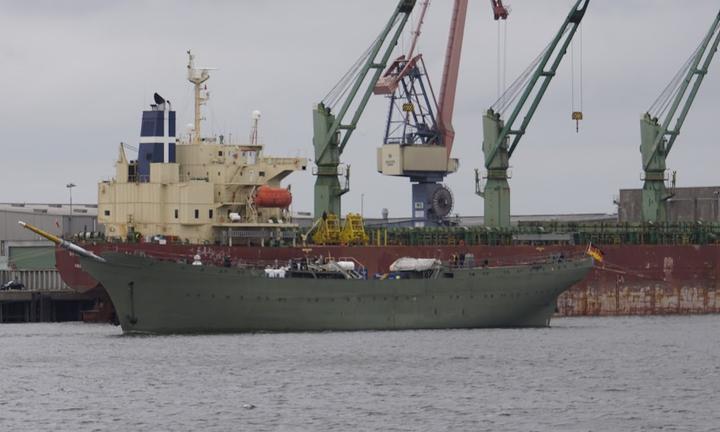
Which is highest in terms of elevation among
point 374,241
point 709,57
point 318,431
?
point 709,57

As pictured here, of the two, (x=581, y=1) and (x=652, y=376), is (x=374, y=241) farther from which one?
(x=652, y=376)

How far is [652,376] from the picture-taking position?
57.0 meters

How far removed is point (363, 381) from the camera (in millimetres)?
55281

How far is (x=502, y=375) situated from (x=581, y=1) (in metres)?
44.3

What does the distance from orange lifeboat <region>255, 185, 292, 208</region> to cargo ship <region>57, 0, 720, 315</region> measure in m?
0.04

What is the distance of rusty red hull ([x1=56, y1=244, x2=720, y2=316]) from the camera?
271ft

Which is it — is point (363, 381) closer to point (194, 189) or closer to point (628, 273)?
point (194, 189)

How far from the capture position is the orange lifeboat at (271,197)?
77.6 meters

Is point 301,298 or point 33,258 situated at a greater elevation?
point 33,258

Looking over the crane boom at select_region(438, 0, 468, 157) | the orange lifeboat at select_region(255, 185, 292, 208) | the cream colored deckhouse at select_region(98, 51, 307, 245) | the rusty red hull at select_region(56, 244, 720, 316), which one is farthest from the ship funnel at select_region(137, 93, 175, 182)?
the crane boom at select_region(438, 0, 468, 157)

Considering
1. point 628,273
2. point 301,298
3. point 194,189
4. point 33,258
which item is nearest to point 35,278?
point 33,258

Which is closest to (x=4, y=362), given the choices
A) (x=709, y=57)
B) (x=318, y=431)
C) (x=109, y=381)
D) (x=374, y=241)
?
(x=109, y=381)

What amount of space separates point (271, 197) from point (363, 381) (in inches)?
920

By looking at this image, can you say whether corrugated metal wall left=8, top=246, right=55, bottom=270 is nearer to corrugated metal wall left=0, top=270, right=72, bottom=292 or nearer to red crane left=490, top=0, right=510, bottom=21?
corrugated metal wall left=0, top=270, right=72, bottom=292
